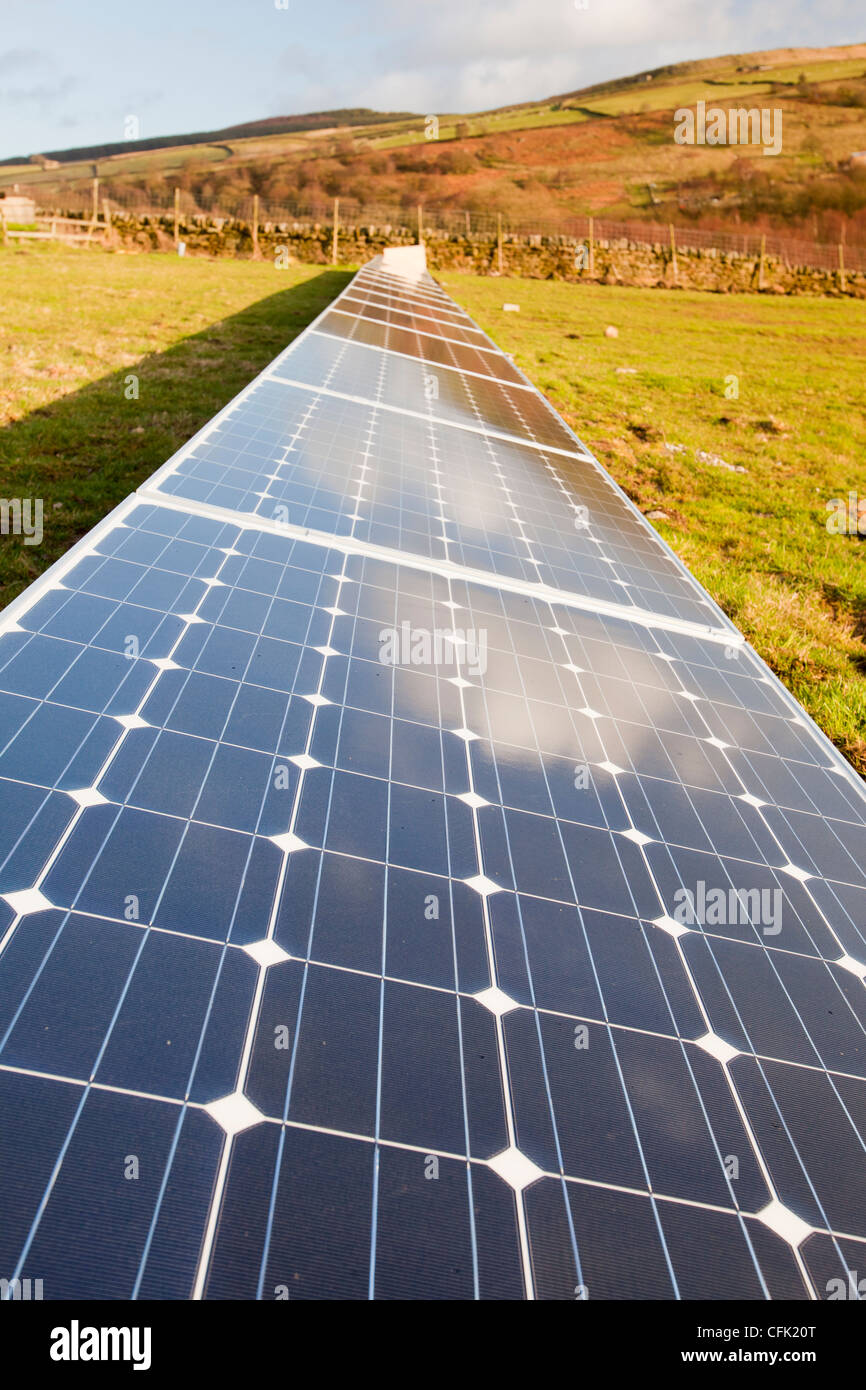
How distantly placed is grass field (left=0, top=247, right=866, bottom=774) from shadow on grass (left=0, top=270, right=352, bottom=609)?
4 centimetres

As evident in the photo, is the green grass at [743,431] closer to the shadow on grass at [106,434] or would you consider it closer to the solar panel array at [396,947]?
the solar panel array at [396,947]

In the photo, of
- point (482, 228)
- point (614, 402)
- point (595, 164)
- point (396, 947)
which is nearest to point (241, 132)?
point (595, 164)

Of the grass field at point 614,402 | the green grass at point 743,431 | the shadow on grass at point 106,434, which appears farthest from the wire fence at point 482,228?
the shadow on grass at point 106,434

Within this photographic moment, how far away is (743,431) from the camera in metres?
18.0

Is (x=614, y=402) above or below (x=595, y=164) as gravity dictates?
below

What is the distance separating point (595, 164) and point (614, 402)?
71.6 metres

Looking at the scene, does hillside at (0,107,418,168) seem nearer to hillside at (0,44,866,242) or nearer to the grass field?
hillside at (0,44,866,242)

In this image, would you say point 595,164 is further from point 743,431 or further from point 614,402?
point 743,431

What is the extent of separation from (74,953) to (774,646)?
875 cm

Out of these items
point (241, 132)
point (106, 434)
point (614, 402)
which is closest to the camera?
point (106, 434)

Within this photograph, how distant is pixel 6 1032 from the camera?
2.01 metres

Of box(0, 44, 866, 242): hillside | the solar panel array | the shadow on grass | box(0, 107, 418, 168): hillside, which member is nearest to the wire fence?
box(0, 44, 866, 242): hillside

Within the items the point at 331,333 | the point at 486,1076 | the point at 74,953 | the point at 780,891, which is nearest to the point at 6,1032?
the point at 74,953
